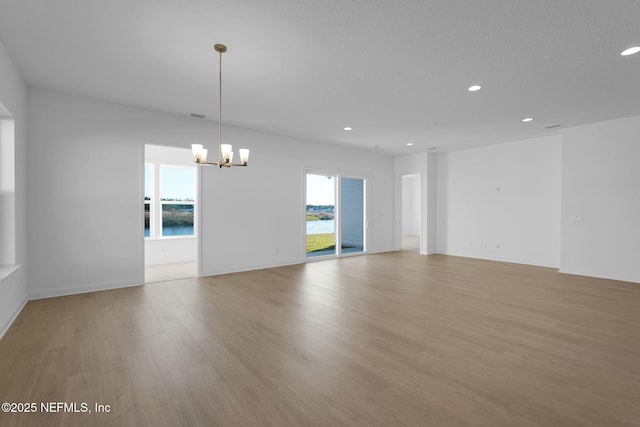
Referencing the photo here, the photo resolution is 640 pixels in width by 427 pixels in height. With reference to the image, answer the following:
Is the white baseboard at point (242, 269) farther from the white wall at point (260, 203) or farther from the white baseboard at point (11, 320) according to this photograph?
the white baseboard at point (11, 320)

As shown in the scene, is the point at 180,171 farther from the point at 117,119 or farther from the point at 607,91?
the point at 607,91

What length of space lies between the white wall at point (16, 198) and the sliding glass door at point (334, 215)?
483 cm

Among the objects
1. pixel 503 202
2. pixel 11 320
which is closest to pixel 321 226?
pixel 503 202

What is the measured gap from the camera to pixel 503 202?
288 inches

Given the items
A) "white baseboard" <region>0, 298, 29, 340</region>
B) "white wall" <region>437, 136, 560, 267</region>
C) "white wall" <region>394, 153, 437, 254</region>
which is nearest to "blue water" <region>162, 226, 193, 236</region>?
"white baseboard" <region>0, 298, 29, 340</region>

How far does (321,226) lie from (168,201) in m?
3.79

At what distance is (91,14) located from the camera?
2498 mm

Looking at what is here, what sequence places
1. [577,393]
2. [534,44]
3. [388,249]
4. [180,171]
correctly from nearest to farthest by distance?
1. [577,393]
2. [534,44]
3. [180,171]
4. [388,249]

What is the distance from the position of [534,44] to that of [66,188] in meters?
6.06

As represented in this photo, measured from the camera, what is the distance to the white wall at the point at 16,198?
10.2 feet

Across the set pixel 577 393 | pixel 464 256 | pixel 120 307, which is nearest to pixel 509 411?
pixel 577 393

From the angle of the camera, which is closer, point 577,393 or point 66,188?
point 577,393

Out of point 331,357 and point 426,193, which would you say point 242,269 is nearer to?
point 331,357

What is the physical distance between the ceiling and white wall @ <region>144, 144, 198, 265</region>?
2.39m
